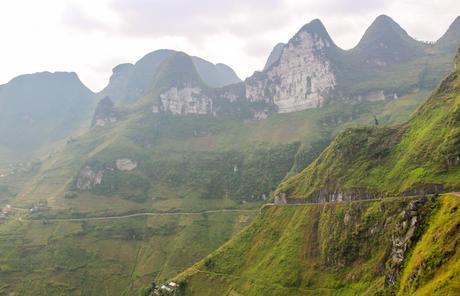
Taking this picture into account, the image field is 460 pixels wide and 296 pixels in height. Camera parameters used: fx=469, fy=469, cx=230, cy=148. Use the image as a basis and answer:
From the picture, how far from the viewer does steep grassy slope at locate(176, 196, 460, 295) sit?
341 ft

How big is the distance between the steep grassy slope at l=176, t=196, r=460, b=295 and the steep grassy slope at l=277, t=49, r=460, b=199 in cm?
845

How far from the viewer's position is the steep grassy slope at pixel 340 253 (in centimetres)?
10394

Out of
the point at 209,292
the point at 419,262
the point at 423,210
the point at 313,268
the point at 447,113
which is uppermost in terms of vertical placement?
the point at 447,113

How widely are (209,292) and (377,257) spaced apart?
60503mm

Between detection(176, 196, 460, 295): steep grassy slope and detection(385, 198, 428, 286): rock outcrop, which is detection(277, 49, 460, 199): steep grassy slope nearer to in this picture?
detection(176, 196, 460, 295): steep grassy slope

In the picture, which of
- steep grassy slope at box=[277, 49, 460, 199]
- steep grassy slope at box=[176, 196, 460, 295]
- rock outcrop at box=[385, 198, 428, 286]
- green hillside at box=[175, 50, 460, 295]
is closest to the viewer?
steep grassy slope at box=[176, 196, 460, 295]

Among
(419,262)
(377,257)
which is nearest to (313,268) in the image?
(377,257)

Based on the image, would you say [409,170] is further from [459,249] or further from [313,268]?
[459,249]

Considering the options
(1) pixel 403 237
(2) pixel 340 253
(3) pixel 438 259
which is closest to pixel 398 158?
(2) pixel 340 253

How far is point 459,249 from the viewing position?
9575 cm

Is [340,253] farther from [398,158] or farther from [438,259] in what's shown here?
[438,259]

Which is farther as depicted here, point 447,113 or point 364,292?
point 447,113

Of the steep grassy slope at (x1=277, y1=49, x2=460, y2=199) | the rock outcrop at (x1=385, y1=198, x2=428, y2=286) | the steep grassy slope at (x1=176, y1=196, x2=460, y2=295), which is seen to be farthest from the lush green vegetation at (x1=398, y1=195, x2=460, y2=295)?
the steep grassy slope at (x1=277, y1=49, x2=460, y2=199)

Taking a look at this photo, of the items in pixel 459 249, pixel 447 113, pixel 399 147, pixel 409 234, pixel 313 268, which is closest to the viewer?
pixel 459 249
